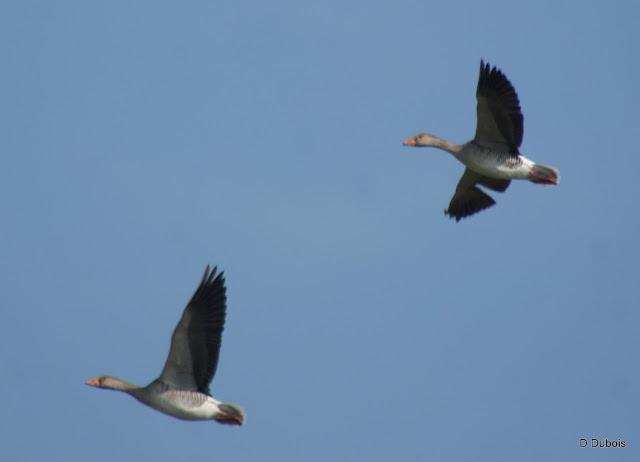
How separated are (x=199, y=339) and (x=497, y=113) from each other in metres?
8.13

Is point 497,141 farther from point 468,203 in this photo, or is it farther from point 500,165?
point 468,203

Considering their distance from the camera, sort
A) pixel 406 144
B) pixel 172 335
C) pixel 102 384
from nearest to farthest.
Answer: pixel 172 335 < pixel 102 384 < pixel 406 144

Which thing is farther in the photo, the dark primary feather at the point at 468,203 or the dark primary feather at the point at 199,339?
the dark primary feather at the point at 468,203

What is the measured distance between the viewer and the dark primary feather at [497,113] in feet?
86.5

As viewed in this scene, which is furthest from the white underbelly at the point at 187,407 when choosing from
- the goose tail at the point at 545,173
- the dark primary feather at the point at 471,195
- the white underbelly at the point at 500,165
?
the dark primary feather at the point at 471,195

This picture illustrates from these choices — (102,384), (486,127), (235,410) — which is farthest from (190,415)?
(486,127)

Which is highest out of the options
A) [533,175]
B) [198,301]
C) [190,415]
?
[533,175]

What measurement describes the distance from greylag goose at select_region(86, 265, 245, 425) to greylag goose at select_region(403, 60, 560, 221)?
7084mm

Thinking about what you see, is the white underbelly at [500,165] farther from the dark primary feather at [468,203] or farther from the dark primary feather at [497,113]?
the dark primary feather at [468,203]

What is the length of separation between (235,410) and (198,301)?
198cm

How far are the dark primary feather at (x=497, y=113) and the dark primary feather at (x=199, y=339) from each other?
710cm

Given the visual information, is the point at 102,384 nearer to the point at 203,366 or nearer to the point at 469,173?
the point at 203,366

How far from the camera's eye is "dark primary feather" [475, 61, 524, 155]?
2638 cm

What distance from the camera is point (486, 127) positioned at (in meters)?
27.0
